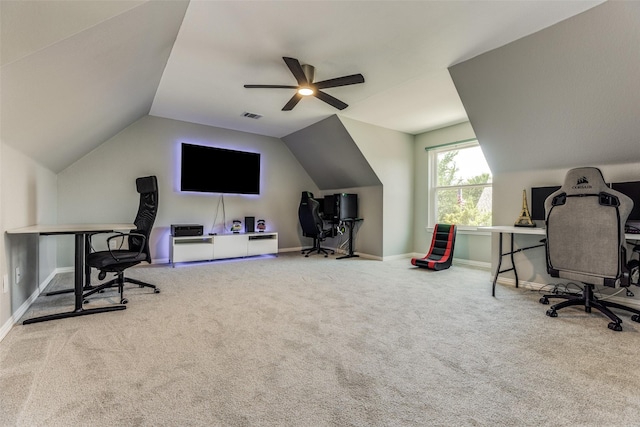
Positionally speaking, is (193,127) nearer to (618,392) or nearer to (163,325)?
(163,325)

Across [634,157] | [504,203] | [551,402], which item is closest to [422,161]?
Result: [504,203]

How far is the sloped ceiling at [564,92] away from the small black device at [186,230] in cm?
433

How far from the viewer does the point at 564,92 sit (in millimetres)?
2797

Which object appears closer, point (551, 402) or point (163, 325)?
point (551, 402)

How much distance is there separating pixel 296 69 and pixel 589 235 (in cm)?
297

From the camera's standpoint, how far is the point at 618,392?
1.52 m

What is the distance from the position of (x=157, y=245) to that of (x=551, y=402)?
5305mm

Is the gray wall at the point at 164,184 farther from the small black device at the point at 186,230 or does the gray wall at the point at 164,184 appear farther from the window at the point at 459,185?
the window at the point at 459,185

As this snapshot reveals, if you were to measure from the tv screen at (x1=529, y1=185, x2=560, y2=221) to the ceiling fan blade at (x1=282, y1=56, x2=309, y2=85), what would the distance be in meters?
3.00

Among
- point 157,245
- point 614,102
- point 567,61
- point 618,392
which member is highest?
point 567,61

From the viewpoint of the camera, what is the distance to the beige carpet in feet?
4.41

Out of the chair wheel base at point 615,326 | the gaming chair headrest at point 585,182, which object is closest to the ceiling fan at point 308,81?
the gaming chair headrest at point 585,182

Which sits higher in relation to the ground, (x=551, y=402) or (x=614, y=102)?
(x=614, y=102)

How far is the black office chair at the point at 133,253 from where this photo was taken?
2814 millimetres
